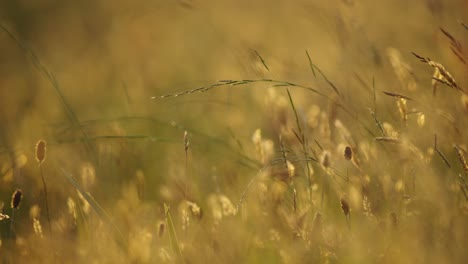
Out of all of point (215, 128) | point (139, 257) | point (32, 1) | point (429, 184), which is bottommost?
point (32, 1)

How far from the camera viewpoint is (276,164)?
6.55 feet

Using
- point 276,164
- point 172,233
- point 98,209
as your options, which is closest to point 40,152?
point 98,209

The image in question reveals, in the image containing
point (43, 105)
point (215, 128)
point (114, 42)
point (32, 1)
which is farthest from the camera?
point (32, 1)

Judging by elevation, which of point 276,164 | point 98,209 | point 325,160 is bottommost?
point 276,164

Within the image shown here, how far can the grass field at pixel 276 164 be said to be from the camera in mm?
1498

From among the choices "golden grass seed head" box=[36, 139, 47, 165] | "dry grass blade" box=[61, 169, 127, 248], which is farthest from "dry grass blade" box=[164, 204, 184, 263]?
"golden grass seed head" box=[36, 139, 47, 165]

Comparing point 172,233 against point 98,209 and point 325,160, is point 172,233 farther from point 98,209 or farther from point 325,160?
point 325,160

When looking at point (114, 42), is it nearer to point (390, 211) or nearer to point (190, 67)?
point (190, 67)

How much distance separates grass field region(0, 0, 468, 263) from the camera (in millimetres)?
1498

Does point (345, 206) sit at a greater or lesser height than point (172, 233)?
greater

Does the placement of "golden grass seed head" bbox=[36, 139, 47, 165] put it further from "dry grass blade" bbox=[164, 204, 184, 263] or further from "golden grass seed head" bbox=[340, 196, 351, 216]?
"golden grass seed head" bbox=[340, 196, 351, 216]

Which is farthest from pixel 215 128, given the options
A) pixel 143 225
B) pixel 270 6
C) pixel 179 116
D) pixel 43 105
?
pixel 270 6

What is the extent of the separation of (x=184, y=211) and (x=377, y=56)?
699 millimetres

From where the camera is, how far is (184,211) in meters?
1.63
